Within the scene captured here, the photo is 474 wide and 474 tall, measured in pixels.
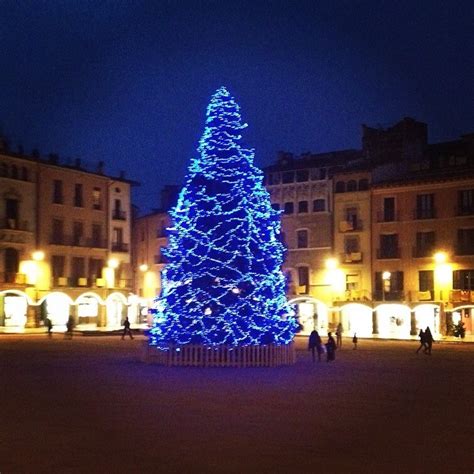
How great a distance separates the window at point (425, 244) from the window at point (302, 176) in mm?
12489

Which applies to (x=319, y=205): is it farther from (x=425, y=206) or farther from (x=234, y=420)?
(x=234, y=420)

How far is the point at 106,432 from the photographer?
14.5m

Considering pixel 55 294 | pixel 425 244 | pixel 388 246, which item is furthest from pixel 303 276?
pixel 55 294

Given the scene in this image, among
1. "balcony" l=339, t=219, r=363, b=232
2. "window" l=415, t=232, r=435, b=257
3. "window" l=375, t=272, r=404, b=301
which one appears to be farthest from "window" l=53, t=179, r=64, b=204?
"window" l=415, t=232, r=435, b=257

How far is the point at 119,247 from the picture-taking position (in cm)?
8006

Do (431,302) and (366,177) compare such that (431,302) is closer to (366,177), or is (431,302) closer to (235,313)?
(366,177)

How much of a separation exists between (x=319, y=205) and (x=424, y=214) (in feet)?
34.5

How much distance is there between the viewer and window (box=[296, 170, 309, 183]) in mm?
75875

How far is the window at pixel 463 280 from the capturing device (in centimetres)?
6400

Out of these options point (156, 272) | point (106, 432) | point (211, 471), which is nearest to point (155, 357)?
point (106, 432)

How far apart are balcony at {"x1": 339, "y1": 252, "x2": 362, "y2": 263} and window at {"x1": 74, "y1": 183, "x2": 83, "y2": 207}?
2273 centimetres

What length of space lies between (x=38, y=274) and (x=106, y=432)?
57.2 m

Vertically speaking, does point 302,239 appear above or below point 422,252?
above

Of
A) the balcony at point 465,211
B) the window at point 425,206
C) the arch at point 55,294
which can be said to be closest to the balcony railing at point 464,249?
the balcony at point 465,211
